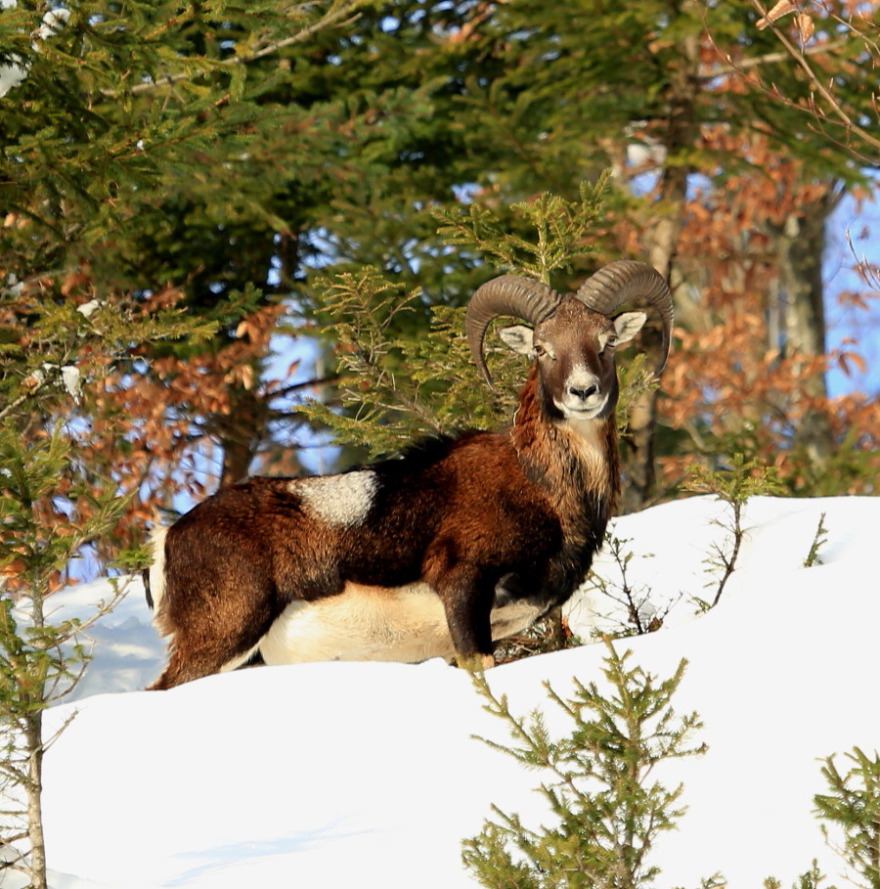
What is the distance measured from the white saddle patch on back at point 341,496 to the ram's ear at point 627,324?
5.23 feet

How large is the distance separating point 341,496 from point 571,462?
131cm

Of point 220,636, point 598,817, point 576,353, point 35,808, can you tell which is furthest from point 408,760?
point 576,353

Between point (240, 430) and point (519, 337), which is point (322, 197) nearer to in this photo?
point (240, 430)

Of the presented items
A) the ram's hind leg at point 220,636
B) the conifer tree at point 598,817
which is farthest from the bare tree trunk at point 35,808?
the ram's hind leg at point 220,636

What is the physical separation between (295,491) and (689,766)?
3469mm

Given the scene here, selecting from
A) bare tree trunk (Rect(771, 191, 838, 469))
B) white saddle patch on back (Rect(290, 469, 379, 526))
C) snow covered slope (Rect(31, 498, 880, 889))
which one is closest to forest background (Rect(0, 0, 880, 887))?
white saddle patch on back (Rect(290, 469, 379, 526))

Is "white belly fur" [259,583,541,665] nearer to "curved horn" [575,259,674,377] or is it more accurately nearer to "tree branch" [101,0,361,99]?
"curved horn" [575,259,674,377]

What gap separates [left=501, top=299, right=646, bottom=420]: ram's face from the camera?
7293 mm

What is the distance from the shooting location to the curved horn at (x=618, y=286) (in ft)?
26.2

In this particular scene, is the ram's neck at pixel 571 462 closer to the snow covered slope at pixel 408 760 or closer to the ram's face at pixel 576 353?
the ram's face at pixel 576 353

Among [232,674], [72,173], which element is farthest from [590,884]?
[72,173]

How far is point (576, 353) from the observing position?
24.6ft

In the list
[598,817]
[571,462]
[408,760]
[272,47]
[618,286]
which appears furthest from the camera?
[272,47]

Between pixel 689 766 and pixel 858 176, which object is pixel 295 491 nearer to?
pixel 689 766
